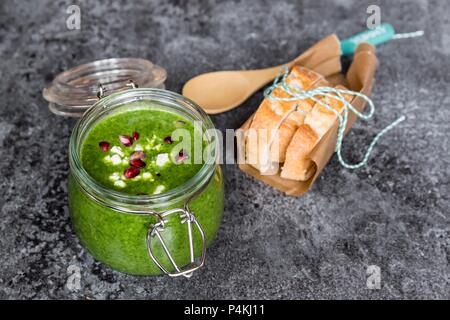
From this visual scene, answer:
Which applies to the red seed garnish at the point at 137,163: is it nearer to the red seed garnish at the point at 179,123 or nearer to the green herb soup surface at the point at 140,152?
the green herb soup surface at the point at 140,152

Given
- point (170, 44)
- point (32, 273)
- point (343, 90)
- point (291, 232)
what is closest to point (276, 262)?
point (291, 232)

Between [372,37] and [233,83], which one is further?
[372,37]

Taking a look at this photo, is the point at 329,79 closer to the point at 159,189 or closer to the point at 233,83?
the point at 233,83

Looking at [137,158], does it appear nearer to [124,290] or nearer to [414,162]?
[124,290]

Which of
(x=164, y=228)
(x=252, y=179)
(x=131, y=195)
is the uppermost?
(x=131, y=195)

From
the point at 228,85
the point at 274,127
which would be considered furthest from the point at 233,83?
the point at 274,127

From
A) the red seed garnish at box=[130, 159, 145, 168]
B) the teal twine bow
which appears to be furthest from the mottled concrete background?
the red seed garnish at box=[130, 159, 145, 168]
